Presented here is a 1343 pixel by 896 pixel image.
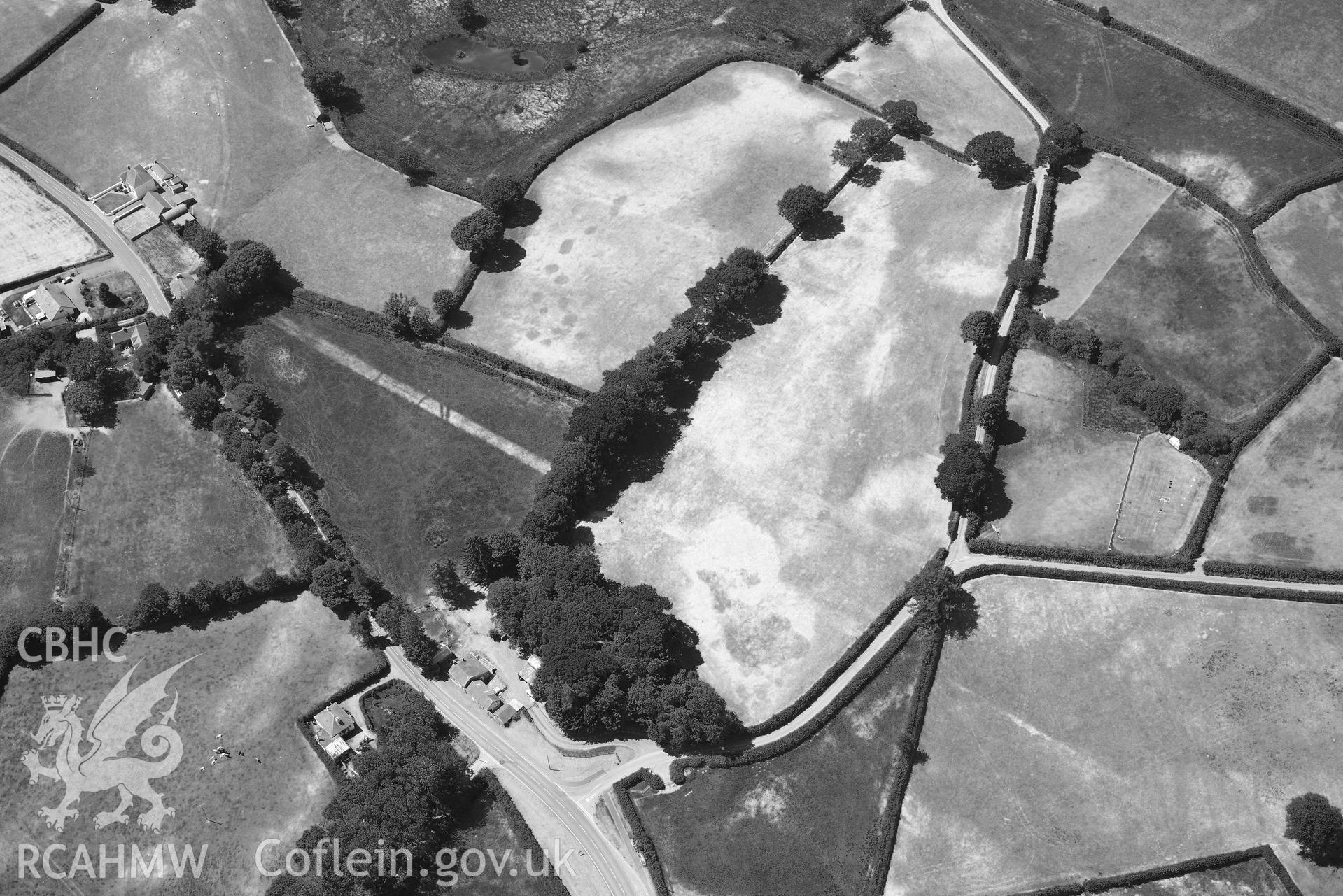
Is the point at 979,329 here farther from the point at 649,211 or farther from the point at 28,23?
the point at 28,23

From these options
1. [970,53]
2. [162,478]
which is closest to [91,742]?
[162,478]

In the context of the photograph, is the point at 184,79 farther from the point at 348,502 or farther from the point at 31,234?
the point at 348,502

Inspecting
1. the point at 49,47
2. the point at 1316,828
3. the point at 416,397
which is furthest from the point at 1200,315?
the point at 49,47

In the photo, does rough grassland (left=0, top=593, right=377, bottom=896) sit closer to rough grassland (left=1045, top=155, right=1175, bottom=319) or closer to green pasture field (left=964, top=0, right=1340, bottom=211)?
rough grassland (left=1045, top=155, right=1175, bottom=319)

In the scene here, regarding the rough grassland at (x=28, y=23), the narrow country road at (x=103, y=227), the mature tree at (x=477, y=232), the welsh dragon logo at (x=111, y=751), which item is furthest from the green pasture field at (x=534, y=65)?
the welsh dragon logo at (x=111, y=751)

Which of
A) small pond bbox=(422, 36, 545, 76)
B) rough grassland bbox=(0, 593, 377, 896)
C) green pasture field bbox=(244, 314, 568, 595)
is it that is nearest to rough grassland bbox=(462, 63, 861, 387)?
green pasture field bbox=(244, 314, 568, 595)

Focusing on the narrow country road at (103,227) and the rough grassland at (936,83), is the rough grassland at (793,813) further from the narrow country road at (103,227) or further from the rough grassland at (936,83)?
the narrow country road at (103,227)

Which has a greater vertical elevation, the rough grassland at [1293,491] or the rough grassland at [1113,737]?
the rough grassland at [1293,491]

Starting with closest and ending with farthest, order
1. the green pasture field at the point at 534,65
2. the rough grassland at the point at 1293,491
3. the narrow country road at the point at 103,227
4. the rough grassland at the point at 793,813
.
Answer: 1. the rough grassland at the point at 793,813
2. the rough grassland at the point at 1293,491
3. the narrow country road at the point at 103,227
4. the green pasture field at the point at 534,65
